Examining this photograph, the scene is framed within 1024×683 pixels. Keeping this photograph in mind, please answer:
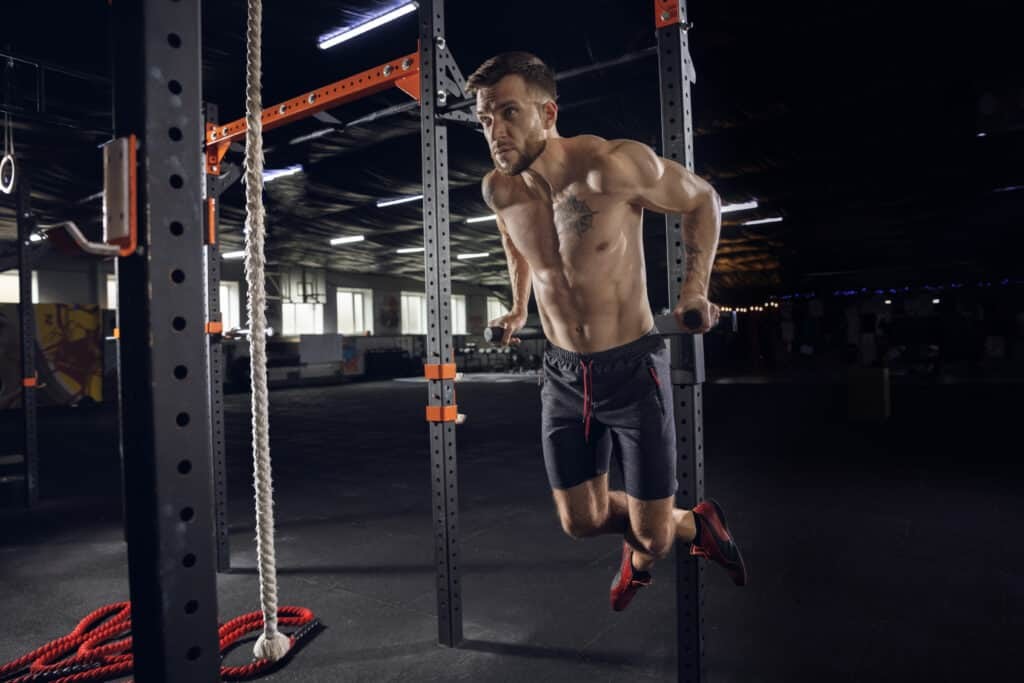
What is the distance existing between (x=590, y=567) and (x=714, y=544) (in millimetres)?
1399

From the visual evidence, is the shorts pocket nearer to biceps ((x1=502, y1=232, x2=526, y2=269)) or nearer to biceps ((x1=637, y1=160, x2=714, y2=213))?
biceps ((x1=637, y1=160, x2=714, y2=213))

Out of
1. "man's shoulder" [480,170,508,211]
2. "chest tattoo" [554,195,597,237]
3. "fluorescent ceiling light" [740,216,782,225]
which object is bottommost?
"chest tattoo" [554,195,597,237]

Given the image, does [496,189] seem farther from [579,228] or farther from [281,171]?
[281,171]

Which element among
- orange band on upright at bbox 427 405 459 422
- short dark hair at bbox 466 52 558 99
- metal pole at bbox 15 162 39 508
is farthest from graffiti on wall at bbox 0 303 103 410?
short dark hair at bbox 466 52 558 99

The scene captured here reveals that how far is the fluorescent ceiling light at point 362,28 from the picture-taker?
4.24 meters

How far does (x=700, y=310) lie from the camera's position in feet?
5.10

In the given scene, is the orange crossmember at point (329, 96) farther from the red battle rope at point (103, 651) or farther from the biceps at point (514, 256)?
the red battle rope at point (103, 651)

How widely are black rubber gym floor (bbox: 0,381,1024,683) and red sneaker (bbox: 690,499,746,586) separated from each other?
1.68 feet

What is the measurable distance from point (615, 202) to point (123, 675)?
2.32 metres

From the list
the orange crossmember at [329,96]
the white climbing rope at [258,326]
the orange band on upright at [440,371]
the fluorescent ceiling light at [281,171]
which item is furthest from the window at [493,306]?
the white climbing rope at [258,326]

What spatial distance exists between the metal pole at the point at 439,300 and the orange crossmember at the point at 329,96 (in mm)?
119

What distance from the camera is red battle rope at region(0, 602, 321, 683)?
2.11 m

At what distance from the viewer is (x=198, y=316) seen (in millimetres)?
1025

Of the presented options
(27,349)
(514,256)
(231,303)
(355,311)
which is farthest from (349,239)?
(514,256)
